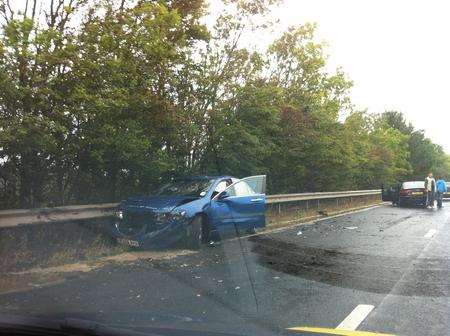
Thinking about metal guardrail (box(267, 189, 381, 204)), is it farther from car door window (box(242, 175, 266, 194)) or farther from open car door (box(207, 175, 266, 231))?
open car door (box(207, 175, 266, 231))

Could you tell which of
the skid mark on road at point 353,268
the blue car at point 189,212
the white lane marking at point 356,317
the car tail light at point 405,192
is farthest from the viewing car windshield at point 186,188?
the car tail light at point 405,192

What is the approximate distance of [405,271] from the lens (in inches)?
328

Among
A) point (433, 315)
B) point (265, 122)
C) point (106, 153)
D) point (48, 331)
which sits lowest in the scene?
point (433, 315)

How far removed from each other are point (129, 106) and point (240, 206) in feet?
10.2

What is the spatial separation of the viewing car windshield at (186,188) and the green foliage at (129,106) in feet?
3.05

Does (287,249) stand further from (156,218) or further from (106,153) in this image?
(106,153)

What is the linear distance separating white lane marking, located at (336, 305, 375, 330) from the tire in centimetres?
455

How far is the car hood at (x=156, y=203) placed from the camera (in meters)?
9.80

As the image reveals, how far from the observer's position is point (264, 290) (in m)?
6.88

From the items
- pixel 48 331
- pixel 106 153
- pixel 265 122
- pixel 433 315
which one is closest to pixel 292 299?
pixel 433 315

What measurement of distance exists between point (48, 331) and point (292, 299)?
375 cm

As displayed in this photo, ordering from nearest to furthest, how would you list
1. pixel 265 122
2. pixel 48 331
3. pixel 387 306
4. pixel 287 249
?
pixel 48 331 → pixel 387 306 → pixel 287 249 → pixel 265 122

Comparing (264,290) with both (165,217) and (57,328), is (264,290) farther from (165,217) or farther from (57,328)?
(57,328)

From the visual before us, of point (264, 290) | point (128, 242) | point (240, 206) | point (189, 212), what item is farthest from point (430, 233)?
point (264, 290)
